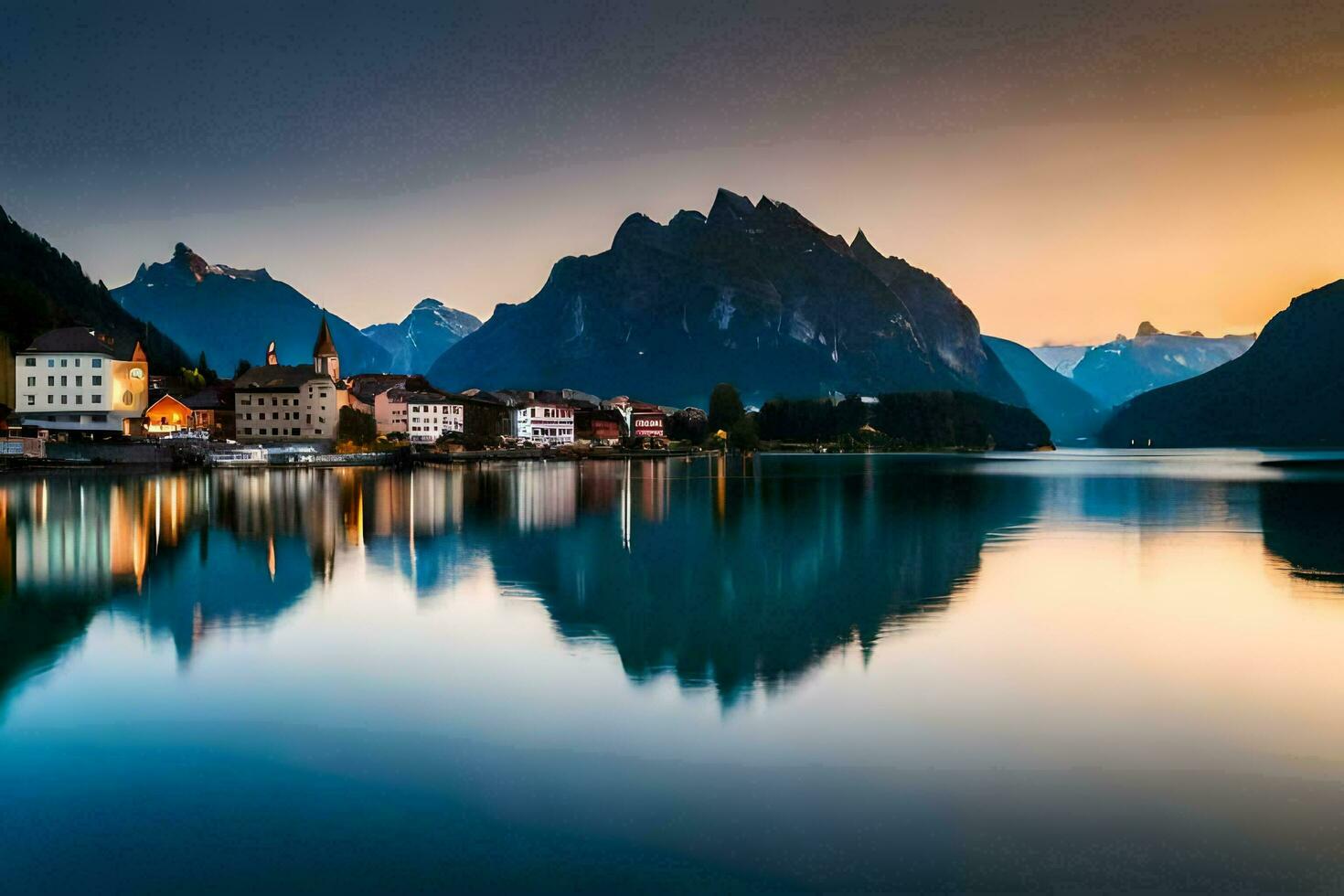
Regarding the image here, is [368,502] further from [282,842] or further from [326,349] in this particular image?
[326,349]

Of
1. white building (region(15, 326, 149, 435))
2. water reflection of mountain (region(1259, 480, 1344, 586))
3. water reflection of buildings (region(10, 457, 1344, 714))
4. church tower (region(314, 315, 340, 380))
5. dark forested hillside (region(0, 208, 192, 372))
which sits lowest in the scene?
water reflection of mountain (region(1259, 480, 1344, 586))

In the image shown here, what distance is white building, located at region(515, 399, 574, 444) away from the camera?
14800cm

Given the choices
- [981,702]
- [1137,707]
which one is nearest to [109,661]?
[981,702]

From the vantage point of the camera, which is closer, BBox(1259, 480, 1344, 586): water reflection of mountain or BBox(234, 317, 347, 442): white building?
BBox(1259, 480, 1344, 586): water reflection of mountain

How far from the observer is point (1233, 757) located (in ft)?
A: 33.3

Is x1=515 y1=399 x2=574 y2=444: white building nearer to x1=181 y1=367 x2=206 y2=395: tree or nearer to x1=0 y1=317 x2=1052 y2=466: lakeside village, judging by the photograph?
x1=0 y1=317 x2=1052 y2=466: lakeside village

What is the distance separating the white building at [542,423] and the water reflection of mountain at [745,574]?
100 metres

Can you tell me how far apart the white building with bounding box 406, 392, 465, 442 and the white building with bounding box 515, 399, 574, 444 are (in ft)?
57.3

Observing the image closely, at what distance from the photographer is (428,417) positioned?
419 feet

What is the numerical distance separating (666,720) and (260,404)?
4454 inches

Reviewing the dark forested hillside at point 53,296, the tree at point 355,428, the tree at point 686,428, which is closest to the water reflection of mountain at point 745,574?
the tree at point 355,428

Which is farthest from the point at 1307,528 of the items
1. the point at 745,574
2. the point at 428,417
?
the point at 428,417

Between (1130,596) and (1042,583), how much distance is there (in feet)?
6.79

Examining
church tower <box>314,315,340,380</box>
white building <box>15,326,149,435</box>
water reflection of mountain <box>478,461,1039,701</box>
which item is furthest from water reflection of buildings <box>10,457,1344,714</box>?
church tower <box>314,315,340,380</box>
